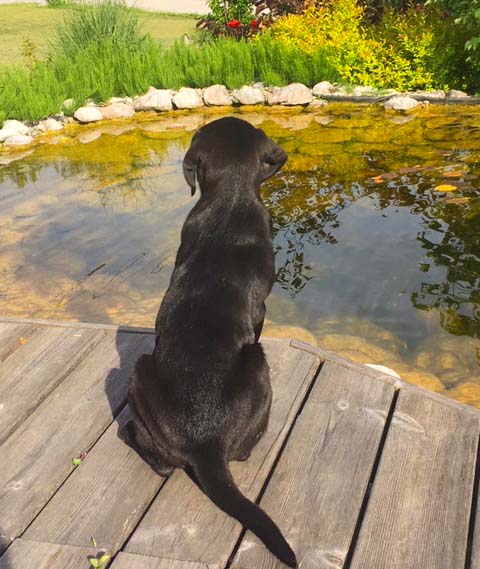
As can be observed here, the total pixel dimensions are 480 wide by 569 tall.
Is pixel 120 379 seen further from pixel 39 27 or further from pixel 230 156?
pixel 39 27

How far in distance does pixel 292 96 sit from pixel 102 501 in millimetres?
9643

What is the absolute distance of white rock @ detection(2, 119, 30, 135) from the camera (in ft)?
34.0

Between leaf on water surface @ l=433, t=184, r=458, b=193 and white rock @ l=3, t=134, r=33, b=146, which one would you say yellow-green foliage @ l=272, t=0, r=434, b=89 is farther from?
white rock @ l=3, t=134, r=33, b=146

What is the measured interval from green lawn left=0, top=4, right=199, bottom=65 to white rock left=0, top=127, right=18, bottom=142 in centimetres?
428

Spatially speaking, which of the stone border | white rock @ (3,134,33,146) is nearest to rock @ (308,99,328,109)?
the stone border

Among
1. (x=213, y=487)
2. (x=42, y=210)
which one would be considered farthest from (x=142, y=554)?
(x=42, y=210)

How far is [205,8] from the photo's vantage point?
20.9 m

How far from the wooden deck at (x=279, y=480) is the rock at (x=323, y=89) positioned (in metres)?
8.78

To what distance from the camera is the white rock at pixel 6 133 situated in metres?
10.2

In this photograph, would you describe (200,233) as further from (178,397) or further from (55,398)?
(55,398)

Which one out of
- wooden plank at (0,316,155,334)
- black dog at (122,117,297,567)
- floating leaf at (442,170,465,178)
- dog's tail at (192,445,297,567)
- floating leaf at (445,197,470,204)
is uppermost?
black dog at (122,117,297,567)

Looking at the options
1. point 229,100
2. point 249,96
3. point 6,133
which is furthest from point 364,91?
point 6,133

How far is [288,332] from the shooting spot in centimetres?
506

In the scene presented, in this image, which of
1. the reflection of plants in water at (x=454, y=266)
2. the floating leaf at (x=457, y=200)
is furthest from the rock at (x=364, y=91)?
the reflection of plants in water at (x=454, y=266)
